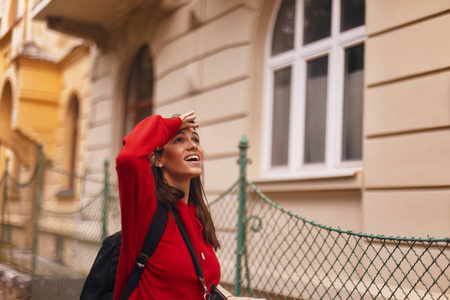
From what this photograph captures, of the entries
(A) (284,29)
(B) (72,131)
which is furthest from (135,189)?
(B) (72,131)

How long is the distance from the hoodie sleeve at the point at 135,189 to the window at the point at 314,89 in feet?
9.70

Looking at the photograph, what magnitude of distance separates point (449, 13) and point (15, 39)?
908cm

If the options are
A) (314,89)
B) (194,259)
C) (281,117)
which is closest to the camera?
(194,259)

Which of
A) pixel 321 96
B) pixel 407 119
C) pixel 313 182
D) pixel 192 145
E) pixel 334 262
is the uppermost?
pixel 321 96

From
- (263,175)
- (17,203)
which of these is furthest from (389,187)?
(17,203)

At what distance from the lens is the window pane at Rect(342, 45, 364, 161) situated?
16.4ft

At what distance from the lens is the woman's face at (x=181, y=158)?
7.82 ft

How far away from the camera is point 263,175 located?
19.5 ft

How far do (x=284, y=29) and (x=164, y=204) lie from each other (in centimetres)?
428

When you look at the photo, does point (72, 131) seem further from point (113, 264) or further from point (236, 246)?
point (113, 264)

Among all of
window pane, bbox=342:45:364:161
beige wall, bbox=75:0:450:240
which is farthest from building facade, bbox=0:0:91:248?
window pane, bbox=342:45:364:161

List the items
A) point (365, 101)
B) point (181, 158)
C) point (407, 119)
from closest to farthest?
point (181, 158)
point (407, 119)
point (365, 101)

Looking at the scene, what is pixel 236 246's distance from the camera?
18.3ft

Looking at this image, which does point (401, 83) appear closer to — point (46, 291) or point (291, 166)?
point (291, 166)
